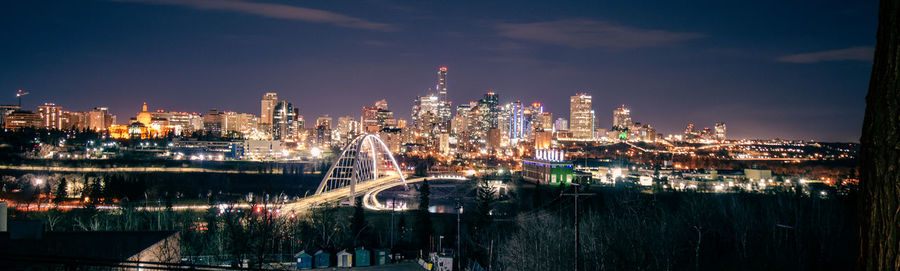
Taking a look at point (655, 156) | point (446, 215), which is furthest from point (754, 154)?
point (446, 215)

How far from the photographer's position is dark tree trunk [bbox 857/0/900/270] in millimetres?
3131

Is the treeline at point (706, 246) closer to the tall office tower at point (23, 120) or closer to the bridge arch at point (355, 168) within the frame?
the bridge arch at point (355, 168)

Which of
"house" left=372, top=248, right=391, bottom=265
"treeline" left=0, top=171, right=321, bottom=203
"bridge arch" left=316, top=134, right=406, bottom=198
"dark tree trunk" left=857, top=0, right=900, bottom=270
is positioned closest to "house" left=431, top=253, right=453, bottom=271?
"house" left=372, top=248, right=391, bottom=265

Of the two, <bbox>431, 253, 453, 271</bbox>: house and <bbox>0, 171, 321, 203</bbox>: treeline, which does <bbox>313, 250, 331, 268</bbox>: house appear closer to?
<bbox>431, 253, 453, 271</bbox>: house

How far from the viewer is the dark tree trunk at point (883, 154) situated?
10.3 feet

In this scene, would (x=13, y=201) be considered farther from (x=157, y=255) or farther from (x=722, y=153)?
(x=722, y=153)

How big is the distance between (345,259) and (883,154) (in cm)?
2966

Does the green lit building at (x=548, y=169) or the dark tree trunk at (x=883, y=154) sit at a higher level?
the dark tree trunk at (x=883, y=154)

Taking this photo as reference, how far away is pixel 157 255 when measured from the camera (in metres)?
18.5

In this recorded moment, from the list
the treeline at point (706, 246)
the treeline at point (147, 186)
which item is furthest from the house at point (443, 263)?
the treeline at point (147, 186)

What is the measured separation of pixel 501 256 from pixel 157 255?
2458 cm

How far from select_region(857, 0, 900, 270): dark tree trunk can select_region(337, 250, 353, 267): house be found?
2889 cm

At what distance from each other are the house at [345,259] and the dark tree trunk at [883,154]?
1137 inches

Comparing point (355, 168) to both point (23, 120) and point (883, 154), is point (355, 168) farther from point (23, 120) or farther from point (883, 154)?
point (23, 120)
